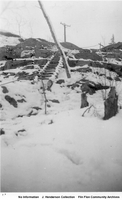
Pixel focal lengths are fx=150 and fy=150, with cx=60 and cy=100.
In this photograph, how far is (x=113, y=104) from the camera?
3551 millimetres

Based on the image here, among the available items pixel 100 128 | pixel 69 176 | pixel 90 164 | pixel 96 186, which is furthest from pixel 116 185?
pixel 100 128

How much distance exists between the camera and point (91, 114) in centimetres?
385

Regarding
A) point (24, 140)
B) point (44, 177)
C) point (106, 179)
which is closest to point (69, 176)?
point (44, 177)

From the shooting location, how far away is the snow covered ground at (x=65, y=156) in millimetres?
2035

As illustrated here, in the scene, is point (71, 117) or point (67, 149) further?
point (71, 117)

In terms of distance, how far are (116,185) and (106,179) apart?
0.15 m

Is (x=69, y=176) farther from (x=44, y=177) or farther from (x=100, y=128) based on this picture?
(x=100, y=128)

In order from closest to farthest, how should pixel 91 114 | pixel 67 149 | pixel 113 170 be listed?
pixel 113 170
pixel 67 149
pixel 91 114

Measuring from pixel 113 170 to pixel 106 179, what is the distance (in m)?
0.19

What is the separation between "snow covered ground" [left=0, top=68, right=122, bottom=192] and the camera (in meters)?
2.04

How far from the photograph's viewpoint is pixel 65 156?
7.97 feet

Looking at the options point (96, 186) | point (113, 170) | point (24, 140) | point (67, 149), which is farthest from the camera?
point (24, 140)
